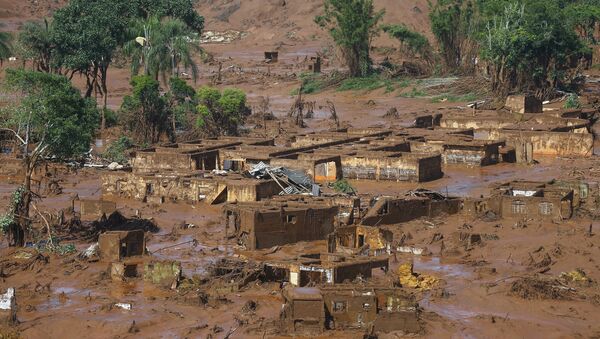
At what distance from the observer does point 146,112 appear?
46.9 metres

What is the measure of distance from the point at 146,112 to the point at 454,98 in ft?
58.3

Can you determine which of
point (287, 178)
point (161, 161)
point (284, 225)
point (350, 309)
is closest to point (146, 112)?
point (161, 161)

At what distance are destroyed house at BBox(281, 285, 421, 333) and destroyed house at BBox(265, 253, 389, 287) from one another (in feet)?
5.32

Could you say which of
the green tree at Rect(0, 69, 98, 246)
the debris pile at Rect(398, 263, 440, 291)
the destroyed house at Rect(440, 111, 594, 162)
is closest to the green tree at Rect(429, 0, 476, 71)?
the destroyed house at Rect(440, 111, 594, 162)

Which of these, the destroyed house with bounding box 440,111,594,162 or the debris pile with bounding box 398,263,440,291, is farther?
the destroyed house with bounding box 440,111,594,162

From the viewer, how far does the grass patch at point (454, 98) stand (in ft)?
188

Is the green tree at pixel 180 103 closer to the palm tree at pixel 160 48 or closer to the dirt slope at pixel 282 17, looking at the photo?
the palm tree at pixel 160 48

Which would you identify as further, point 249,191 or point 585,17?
point 585,17

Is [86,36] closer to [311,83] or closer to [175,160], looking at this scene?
[175,160]

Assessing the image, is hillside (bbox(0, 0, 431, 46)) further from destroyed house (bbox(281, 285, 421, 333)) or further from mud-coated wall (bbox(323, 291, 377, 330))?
mud-coated wall (bbox(323, 291, 377, 330))

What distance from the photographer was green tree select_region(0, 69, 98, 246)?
26.8m

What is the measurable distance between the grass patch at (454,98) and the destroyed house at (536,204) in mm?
28139

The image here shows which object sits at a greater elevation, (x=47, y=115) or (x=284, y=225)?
(x=47, y=115)

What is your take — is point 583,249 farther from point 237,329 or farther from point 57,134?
point 57,134
